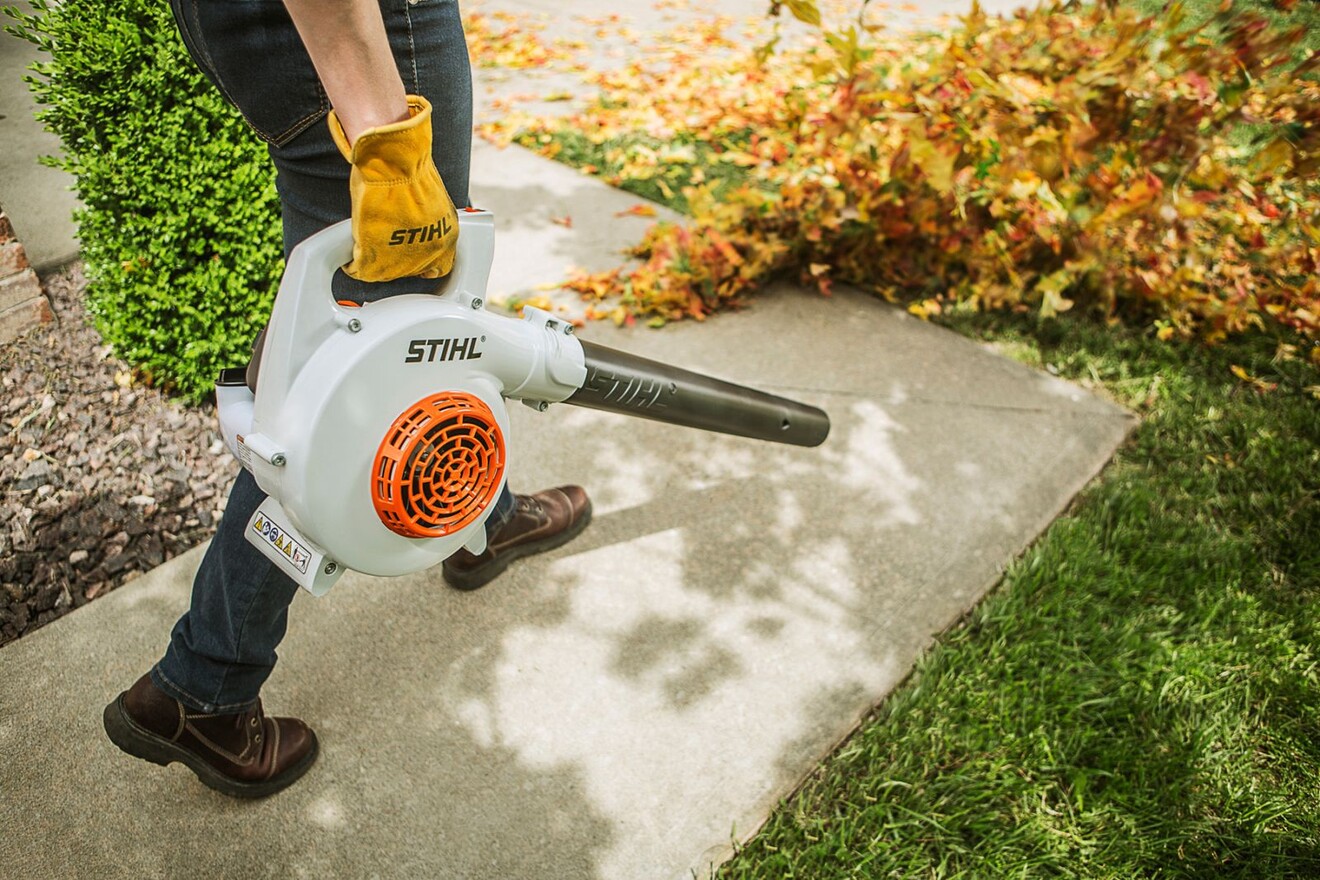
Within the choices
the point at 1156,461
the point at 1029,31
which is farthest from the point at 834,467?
the point at 1029,31

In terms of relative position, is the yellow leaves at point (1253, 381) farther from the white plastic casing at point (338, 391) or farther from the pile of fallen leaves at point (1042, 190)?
the white plastic casing at point (338, 391)

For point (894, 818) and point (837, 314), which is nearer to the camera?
point (894, 818)

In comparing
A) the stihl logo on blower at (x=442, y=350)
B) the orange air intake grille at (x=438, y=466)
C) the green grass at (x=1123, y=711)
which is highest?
the stihl logo on blower at (x=442, y=350)

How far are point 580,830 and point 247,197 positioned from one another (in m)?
1.85

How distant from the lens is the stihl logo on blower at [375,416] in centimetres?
112

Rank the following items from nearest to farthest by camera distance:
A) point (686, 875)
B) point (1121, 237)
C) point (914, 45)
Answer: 1. point (686, 875)
2. point (1121, 237)
3. point (914, 45)

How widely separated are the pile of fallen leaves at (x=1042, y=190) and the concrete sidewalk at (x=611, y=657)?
539 millimetres

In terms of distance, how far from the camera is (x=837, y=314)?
3.24m

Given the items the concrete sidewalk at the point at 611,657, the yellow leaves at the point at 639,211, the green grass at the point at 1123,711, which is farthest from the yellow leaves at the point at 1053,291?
the yellow leaves at the point at 639,211

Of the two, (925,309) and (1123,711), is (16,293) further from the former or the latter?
(1123,711)

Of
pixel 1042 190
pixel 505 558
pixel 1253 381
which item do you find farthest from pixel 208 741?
pixel 1253 381

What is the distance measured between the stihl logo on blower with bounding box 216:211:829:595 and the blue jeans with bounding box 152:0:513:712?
0.13 metres

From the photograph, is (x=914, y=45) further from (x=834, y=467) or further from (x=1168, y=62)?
(x=834, y=467)

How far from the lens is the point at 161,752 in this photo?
A: 1.54 m
